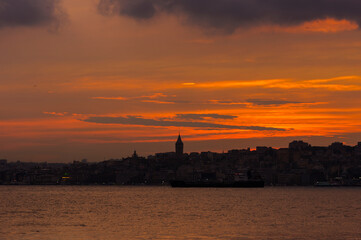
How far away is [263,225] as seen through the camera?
68250 millimetres

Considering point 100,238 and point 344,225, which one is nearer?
point 100,238

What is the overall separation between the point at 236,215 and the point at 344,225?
18869 mm

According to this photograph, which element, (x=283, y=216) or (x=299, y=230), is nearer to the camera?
(x=299, y=230)

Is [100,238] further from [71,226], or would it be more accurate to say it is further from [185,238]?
[71,226]

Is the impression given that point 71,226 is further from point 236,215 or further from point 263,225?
point 236,215

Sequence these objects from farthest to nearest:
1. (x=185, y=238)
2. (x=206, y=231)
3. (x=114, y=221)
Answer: (x=114, y=221)
(x=206, y=231)
(x=185, y=238)

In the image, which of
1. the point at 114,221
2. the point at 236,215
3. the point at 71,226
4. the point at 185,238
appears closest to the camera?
the point at 185,238

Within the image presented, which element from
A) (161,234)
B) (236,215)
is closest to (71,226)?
(161,234)

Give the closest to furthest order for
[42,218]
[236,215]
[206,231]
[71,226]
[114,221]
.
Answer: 1. [206,231]
2. [71,226]
3. [114,221]
4. [42,218]
5. [236,215]

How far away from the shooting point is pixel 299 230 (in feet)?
205

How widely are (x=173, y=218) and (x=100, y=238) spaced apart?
2439cm

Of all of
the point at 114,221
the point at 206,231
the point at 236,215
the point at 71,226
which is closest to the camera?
the point at 206,231

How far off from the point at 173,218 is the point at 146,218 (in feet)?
11.5

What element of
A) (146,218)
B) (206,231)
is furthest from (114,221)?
(206,231)
